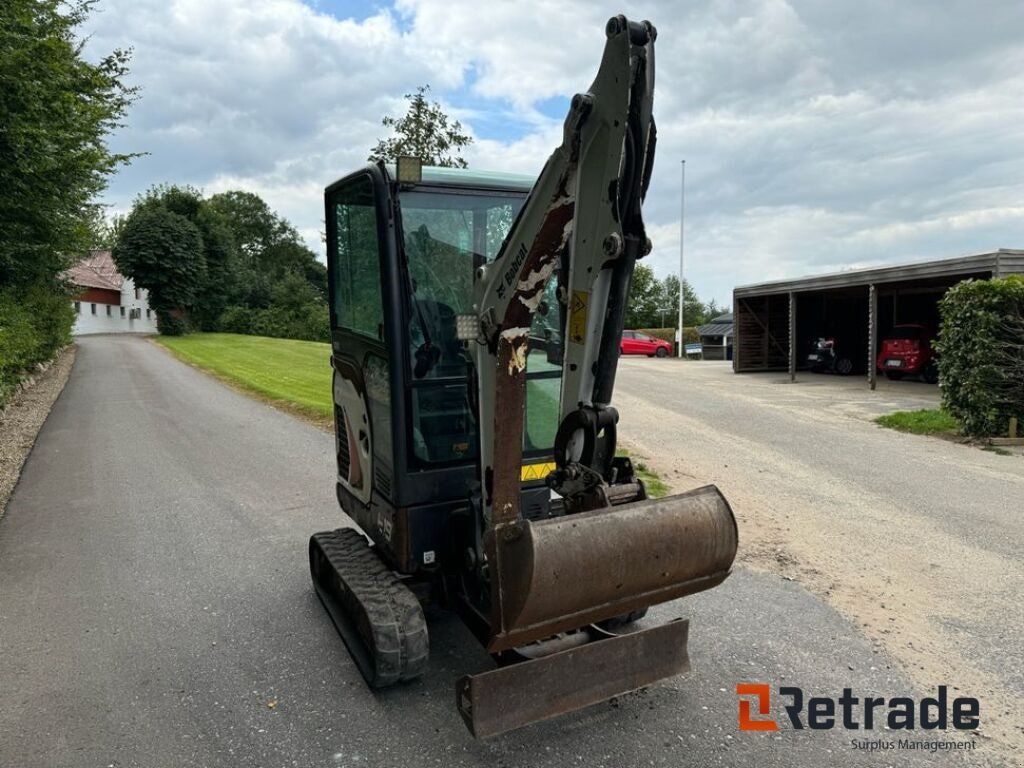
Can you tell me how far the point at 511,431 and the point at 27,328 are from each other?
50.0 ft

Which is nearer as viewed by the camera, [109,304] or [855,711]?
[855,711]

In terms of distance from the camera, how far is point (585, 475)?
2.99 meters

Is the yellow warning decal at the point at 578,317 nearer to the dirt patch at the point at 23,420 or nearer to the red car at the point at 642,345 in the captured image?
the dirt patch at the point at 23,420

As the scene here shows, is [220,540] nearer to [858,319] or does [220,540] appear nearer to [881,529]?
[881,529]

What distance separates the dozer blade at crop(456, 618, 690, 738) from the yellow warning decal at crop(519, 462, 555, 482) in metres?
1.03

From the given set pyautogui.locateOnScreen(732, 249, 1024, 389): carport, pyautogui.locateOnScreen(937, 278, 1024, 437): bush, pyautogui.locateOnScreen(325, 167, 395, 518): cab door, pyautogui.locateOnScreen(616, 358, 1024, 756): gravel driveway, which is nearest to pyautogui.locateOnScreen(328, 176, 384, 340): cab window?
pyautogui.locateOnScreen(325, 167, 395, 518): cab door

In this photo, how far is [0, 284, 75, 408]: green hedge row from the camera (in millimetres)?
11266

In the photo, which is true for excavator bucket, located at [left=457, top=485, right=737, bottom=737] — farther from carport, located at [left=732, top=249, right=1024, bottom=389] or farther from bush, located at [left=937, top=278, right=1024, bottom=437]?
carport, located at [left=732, top=249, right=1024, bottom=389]

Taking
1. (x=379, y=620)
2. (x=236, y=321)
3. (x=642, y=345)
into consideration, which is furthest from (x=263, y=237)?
(x=379, y=620)

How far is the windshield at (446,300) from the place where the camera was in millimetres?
3584

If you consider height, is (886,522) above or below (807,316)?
below

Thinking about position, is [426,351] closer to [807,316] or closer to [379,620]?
[379,620]

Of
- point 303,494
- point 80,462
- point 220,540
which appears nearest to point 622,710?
point 220,540

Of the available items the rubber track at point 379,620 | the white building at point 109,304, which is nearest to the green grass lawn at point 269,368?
the rubber track at point 379,620
